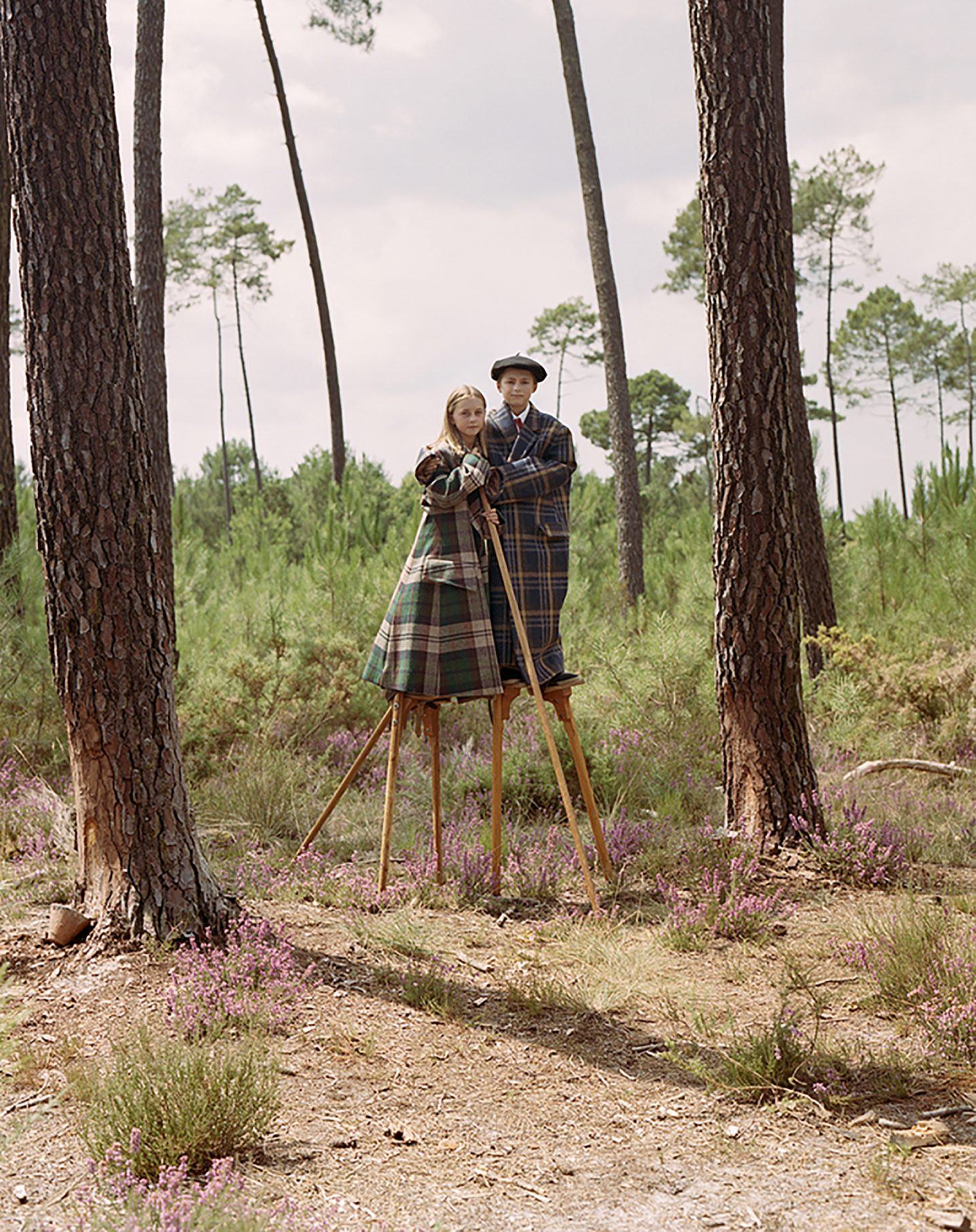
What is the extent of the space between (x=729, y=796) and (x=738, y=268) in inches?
104

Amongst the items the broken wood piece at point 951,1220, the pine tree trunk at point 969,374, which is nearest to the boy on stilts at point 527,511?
the broken wood piece at point 951,1220

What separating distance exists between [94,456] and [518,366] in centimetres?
203

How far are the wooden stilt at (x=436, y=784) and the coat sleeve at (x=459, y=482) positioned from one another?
1.05m

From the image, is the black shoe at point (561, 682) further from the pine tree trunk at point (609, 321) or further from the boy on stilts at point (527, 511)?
the pine tree trunk at point (609, 321)

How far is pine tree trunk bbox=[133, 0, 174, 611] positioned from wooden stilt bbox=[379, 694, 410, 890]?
3434 millimetres

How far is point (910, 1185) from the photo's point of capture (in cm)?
283

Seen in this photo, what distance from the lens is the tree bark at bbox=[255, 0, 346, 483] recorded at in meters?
14.7

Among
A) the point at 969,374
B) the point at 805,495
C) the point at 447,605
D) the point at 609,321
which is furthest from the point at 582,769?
the point at 969,374

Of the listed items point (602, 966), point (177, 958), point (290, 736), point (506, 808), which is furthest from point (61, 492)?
point (290, 736)

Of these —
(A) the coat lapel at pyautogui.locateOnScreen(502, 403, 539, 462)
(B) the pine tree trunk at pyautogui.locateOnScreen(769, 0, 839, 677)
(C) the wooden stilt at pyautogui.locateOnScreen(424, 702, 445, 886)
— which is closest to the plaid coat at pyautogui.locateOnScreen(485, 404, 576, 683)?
(A) the coat lapel at pyautogui.locateOnScreen(502, 403, 539, 462)

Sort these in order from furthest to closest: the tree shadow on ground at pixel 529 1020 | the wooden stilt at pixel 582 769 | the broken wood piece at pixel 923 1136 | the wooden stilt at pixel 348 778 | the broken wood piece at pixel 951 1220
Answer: the wooden stilt at pixel 348 778
the wooden stilt at pixel 582 769
the tree shadow on ground at pixel 529 1020
the broken wood piece at pixel 923 1136
the broken wood piece at pixel 951 1220

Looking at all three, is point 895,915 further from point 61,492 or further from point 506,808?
point 61,492

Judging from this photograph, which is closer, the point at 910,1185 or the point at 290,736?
the point at 910,1185

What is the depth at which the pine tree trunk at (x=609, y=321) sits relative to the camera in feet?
36.1
